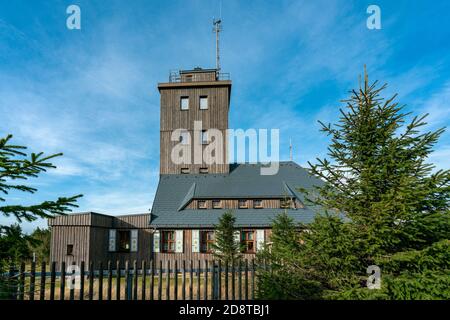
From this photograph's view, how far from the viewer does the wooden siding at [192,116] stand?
26.8m

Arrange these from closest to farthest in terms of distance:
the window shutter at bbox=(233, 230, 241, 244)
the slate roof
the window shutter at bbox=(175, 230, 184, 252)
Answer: the window shutter at bbox=(233, 230, 241, 244) → the window shutter at bbox=(175, 230, 184, 252) → the slate roof

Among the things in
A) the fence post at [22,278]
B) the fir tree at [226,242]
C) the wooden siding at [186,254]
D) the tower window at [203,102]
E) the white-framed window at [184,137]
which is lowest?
the wooden siding at [186,254]

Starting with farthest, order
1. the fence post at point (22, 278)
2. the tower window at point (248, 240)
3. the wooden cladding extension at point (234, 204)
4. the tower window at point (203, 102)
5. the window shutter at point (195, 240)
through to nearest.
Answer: the tower window at point (203, 102), the wooden cladding extension at point (234, 204), the window shutter at point (195, 240), the tower window at point (248, 240), the fence post at point (22, 278)

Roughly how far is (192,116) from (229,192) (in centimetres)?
924

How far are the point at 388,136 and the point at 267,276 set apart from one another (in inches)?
150

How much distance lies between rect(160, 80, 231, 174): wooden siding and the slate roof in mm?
1133

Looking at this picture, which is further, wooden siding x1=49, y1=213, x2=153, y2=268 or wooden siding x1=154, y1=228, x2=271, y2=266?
wooden siding x1=154, y1=228, x2=271, y2=266

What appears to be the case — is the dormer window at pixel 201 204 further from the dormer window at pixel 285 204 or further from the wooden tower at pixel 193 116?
the dormer window at pixel 285 204

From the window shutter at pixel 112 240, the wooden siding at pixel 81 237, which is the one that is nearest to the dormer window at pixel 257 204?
the window shutter at pixel 112 240

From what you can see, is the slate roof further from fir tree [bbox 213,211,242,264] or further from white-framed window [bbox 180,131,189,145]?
fir tree [bbox 213,211,242,264]

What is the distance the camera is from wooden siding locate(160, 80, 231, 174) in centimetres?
2675

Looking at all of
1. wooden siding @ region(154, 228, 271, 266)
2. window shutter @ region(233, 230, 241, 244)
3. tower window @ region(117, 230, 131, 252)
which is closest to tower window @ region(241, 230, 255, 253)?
wooden siding @ region(154, 228, 271, 266)

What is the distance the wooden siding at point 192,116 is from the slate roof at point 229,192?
1133 millimetres

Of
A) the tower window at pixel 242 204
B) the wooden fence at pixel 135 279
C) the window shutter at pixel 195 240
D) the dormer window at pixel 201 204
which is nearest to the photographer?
the wooden fence at pixel 135 279
